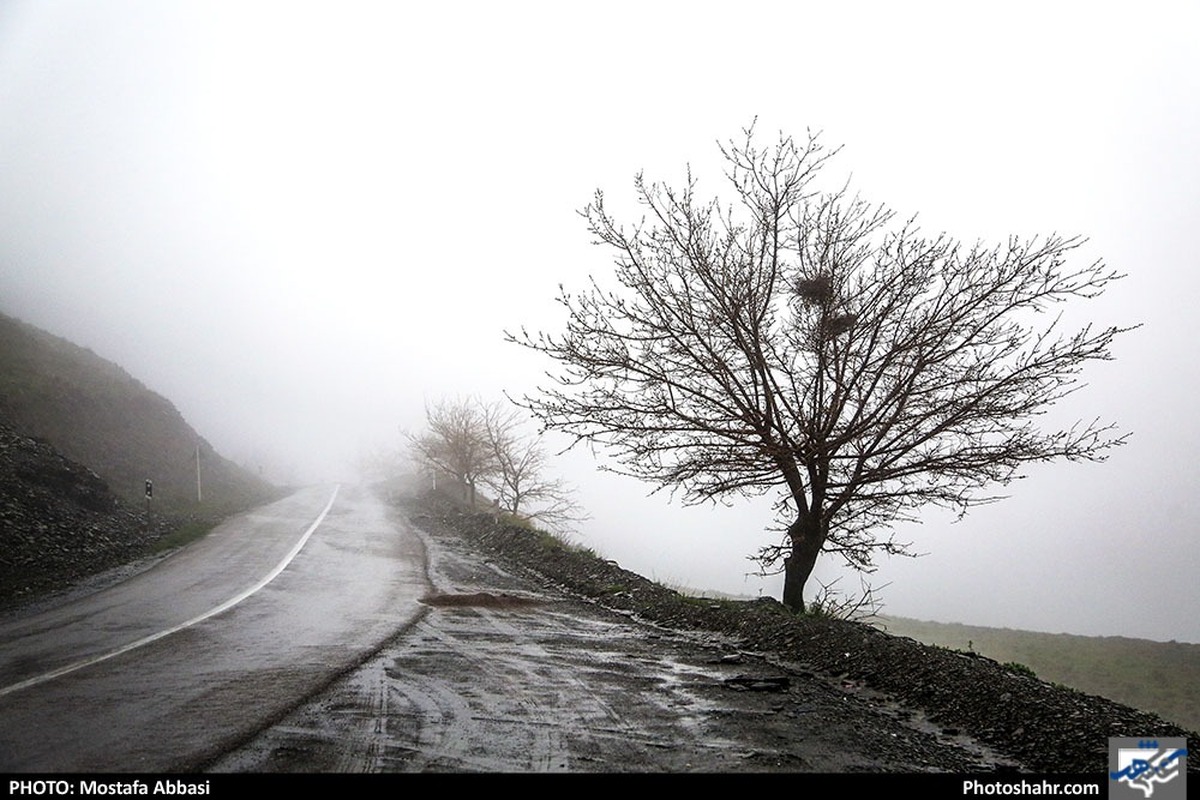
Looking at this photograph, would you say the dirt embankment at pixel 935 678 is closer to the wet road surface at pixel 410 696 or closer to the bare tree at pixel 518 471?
the wet road surface at pixel 410 696

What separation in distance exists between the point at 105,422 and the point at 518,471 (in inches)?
643

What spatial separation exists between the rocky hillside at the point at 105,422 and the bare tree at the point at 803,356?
18.5m

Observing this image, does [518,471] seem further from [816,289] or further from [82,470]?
[816,289]

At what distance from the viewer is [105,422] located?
25.8 metres

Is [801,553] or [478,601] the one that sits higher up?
[801,553]

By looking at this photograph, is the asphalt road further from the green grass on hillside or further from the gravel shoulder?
the green grass on hillside

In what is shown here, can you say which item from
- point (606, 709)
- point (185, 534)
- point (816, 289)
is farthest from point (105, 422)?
point (606, 709)

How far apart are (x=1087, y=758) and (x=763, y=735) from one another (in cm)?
205

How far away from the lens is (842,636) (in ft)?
24.4

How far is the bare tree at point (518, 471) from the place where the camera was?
27875mm

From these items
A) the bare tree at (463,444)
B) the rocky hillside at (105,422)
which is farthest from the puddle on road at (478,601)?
the bare tree at (463,444)

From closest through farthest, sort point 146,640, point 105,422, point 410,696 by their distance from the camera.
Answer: point 410,696 < point 146,640 < point 105,422

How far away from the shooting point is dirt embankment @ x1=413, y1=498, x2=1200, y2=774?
4586 mm

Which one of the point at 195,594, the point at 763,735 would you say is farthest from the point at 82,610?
Answer: the point at 763,735
